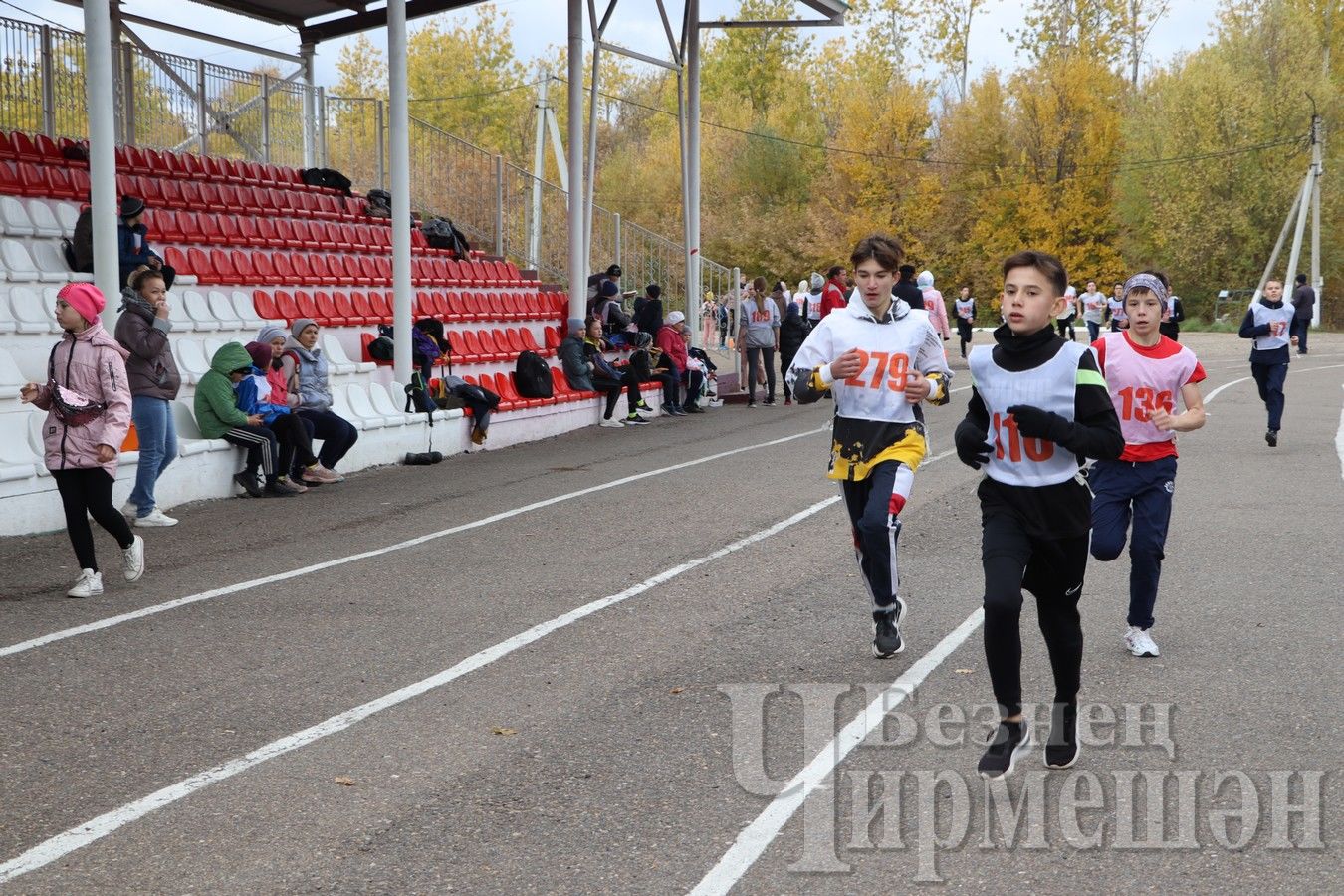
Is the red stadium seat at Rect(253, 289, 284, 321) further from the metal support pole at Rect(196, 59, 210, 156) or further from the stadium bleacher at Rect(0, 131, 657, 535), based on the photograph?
the metal support pole at Rect(196, 59, 210, 156)

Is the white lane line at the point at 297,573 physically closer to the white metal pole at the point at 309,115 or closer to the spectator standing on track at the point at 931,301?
the spectator standing on track at the point at 931,301

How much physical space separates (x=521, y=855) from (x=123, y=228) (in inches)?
452

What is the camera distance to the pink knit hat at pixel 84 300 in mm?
8617

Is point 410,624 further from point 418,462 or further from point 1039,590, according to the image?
point 418,462

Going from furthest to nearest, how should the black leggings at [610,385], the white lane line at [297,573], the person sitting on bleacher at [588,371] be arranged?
the black leggings at [610,385] < the person sitting on bleacher at [588,371] < the white lane line at [297,573]

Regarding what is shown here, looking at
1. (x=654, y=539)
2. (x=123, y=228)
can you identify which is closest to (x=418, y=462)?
(x=123, y=228)

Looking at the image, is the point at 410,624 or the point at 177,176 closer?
the point at 410,624

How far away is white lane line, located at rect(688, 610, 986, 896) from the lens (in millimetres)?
4320

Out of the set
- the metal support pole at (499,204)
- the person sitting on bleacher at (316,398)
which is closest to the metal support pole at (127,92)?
the metal support pole at (499,204)

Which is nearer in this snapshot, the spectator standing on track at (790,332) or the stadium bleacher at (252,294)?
the stadium bleacher at (252,294)

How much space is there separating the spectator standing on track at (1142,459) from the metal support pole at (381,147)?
19414mm

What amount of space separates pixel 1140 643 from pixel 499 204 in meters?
18.7

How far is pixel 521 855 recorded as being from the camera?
4453 mm

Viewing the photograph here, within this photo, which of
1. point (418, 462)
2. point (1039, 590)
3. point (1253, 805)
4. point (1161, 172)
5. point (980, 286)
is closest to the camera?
point (1253, 805)
